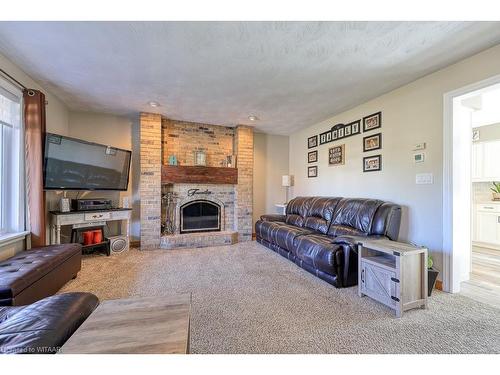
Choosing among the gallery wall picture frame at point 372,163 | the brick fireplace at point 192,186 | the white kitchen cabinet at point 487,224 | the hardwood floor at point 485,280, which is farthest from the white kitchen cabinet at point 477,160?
the brick fireplace at point 192,186

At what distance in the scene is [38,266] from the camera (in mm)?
1915

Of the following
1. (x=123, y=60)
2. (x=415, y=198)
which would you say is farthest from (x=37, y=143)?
(x=415, y=198)

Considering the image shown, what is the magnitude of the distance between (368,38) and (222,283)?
9.35 ft

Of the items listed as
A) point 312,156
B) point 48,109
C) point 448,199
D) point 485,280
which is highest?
point 48,109

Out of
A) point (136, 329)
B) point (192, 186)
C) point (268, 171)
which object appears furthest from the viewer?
point (268, 171)

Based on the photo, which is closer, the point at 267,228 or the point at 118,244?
the point at 118,244

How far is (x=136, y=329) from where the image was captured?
1.01m

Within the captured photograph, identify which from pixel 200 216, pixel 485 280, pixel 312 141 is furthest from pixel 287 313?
pixel 312 141

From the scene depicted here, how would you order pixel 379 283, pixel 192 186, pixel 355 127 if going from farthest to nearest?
pixel 192 186
pixel 355 127
pixel 379 283

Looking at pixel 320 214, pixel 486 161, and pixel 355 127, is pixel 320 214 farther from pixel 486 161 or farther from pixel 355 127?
pixel 486 161

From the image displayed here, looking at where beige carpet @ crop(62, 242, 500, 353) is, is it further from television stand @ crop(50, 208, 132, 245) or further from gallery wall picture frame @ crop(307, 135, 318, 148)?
gallery wall picture frame @ crop(307, 135, 318, 148)

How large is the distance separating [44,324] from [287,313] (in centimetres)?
164

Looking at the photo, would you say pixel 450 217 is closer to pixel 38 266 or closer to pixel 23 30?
pixel 38 266
